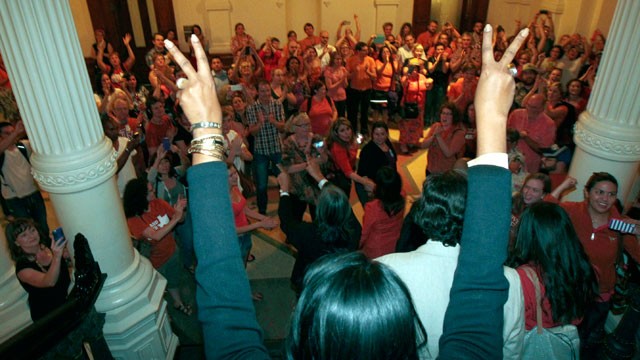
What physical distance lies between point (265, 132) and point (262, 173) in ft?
1.80

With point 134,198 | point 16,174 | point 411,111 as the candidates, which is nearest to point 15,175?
point 16,174

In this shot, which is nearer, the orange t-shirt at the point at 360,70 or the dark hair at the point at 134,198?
the dark hair at the point at 134,198

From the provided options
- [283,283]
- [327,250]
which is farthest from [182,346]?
[327,250]

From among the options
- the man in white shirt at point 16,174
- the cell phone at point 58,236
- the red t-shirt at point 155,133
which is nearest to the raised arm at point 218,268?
the cell phone at point 58,236

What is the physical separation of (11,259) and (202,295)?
310 centimetres

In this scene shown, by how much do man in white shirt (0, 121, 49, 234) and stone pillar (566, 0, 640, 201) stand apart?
5.13m

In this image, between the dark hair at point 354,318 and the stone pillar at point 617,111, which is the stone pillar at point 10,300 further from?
the stone pillar at point 617,111

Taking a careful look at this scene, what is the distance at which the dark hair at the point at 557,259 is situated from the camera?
2324mm

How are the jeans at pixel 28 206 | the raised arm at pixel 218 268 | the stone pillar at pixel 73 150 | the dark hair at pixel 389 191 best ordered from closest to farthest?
the raised arm at pixel 218 268
the stone pillar at pixel 73 150
the dark hair at pixel 389 191
the jeans at pixel 28 206

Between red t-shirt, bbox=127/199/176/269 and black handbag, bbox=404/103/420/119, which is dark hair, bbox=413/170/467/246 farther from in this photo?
black handbag, bbox=404/103/420/119

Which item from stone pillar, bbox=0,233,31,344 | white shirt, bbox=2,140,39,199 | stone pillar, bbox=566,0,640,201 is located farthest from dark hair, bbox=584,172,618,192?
white shirt, bbox=2,140,39,199

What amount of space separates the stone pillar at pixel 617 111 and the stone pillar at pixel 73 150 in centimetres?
352

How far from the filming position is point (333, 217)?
10.2 ft

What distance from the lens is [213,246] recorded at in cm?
101
